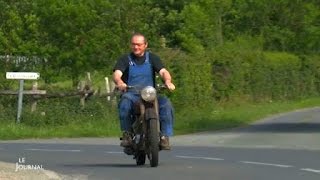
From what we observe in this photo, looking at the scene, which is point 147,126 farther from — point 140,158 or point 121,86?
point 140,158

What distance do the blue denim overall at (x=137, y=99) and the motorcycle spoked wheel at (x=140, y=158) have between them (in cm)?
42

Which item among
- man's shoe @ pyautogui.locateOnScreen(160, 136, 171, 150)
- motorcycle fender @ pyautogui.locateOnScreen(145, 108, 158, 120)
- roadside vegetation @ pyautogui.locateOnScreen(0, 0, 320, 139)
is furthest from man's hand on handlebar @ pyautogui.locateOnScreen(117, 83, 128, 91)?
roadside vegetation @ pyautogui.locateOnScreen(0, 0, 320, 139)

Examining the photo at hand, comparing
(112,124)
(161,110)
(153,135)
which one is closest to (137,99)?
(161,110)

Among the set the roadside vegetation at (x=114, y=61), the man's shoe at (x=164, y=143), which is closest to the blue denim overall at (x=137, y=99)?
the man's shoe at (x=164, y=143)

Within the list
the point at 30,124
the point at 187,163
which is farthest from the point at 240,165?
the point at 30,124

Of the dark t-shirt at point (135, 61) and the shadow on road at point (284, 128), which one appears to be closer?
the dark t-shirt at point (135, 61)

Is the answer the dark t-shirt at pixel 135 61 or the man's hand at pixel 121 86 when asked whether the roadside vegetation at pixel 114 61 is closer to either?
the dark t-shirt at pixel 135 61

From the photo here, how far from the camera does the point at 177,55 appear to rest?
35.1m

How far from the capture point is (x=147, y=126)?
13.8 metres

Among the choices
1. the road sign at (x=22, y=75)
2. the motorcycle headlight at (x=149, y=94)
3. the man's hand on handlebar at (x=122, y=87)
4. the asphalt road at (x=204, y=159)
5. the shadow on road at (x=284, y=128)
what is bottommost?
the asphalt road at (x=204, y=159)

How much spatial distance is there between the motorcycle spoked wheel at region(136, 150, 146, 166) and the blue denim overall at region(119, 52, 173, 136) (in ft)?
1.37

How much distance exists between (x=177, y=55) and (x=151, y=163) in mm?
21058

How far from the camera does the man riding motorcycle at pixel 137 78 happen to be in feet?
46.1

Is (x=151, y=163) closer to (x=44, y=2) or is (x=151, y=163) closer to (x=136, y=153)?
(x=136, y=153)
